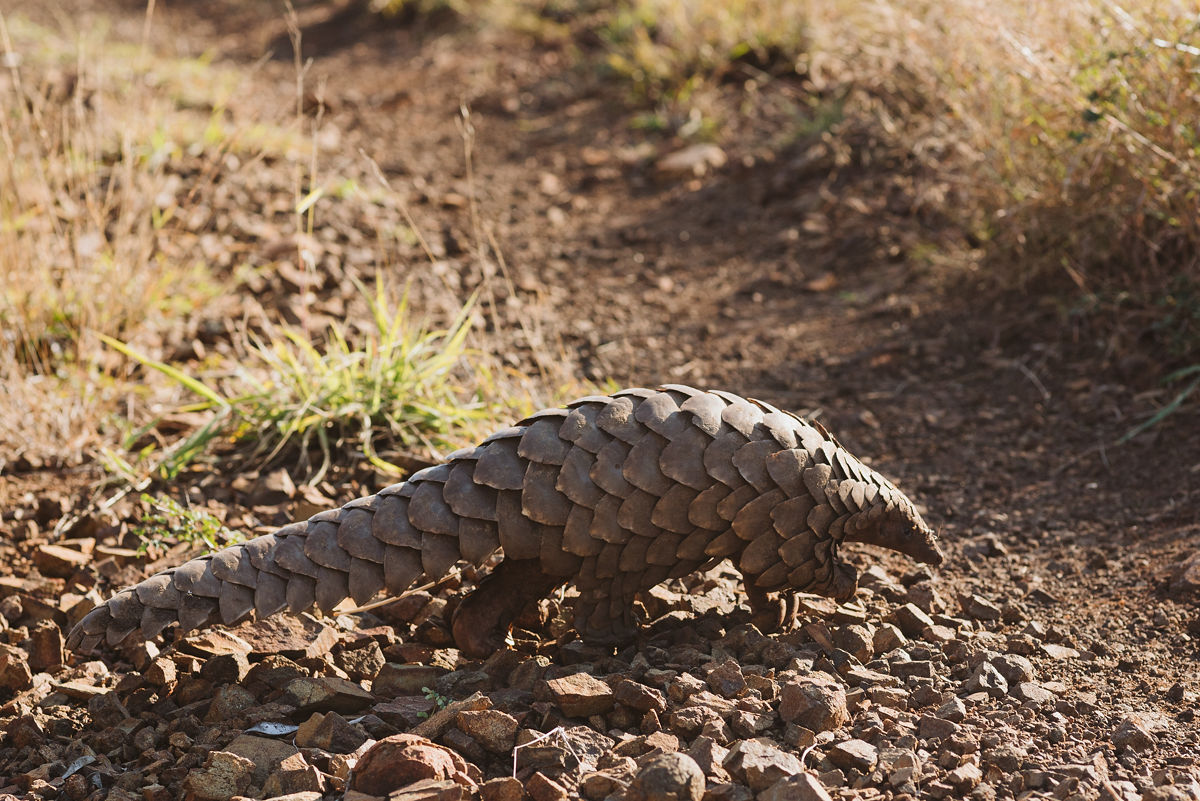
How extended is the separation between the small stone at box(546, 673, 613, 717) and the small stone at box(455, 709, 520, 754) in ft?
0.34

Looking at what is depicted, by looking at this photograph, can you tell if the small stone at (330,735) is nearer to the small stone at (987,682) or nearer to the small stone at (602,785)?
the small stone at (602,785)

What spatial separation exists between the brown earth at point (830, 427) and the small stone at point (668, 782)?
0.22 feet

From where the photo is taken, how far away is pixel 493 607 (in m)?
2.22

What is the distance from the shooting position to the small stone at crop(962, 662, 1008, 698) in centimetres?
211

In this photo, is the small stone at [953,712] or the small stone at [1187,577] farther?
the small stone at [1187,577]

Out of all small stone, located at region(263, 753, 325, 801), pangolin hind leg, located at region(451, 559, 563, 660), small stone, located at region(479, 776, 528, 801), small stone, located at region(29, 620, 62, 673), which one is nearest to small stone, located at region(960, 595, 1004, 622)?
pangolin hind leg, located at region(451, 559, 563, 660)

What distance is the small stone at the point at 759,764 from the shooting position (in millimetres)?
1747

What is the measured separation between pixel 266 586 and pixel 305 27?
328 inches

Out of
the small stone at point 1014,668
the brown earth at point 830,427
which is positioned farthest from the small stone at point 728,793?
the small stone at point 1014,668

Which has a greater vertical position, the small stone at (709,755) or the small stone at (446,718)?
the small stone at (709,755)

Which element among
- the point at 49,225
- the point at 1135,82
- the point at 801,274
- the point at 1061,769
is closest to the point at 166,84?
the point at 49,225

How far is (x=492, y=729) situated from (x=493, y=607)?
0.39m

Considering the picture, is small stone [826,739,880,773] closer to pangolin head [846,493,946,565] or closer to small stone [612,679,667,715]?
small stone [612,679,667,715]

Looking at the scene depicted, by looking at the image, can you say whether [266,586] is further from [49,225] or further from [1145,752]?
[49,225]
